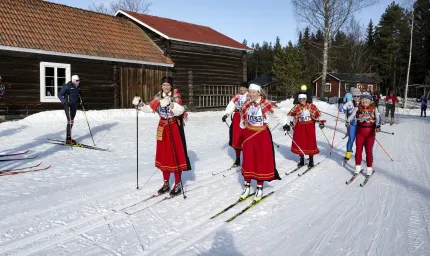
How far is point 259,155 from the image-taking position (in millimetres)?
5246

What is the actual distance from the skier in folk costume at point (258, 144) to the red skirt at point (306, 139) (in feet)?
9.01

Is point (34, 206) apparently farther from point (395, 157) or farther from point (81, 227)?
point (395, 157)

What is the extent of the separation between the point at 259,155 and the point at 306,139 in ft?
9.74

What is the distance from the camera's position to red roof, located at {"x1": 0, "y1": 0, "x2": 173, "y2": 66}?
14.4 m

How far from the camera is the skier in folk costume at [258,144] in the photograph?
5.25 meters

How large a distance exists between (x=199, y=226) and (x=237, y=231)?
1.60 ft

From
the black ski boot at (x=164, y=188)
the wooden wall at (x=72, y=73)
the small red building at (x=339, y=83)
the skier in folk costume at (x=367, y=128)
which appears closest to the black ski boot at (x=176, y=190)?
the black ski boot at (x=164, y=188)

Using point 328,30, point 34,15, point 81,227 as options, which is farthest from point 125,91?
point 328,30

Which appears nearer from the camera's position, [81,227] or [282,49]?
[81,227]

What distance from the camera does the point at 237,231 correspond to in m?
4.16

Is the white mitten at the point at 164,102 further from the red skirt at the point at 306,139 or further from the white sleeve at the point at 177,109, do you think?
the red skirt at the point at 306,139

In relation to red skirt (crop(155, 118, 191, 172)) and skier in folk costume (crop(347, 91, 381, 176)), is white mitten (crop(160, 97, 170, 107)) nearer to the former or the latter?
red skirt (crop(155, 118, 191, 172))

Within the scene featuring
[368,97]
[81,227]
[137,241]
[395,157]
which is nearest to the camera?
[137,241]

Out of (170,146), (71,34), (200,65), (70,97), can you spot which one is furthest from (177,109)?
(200,65)
